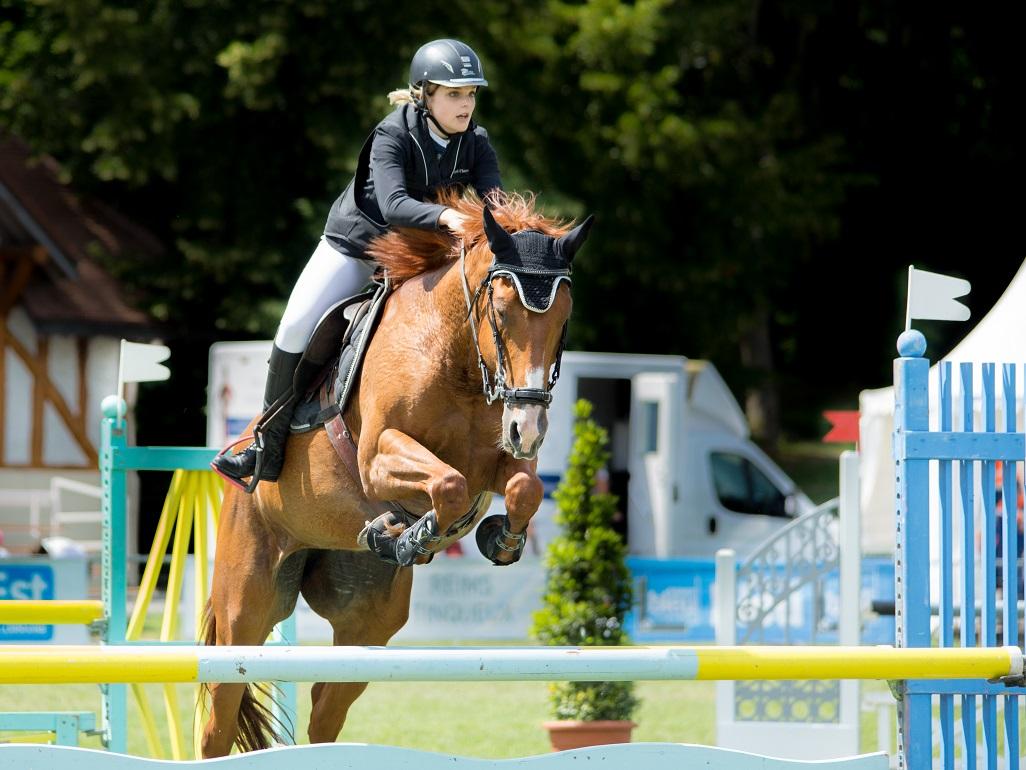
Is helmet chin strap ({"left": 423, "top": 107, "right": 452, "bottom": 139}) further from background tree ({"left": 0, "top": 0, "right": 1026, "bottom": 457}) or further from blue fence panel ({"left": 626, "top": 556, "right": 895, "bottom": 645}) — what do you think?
background tree ({"left": 0, "top": 0, "right": 1026, "bottom": 457})

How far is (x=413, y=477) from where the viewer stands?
4.31m

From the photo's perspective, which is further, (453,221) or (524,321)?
(453,221)

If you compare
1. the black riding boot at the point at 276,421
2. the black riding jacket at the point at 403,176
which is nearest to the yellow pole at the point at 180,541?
the black riding boot at the point at 276,421

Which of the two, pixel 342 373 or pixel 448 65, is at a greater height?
pixel 448 65

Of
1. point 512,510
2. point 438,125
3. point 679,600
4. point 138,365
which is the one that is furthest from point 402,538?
point 679,600

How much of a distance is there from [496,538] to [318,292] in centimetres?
121

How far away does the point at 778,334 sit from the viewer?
26.9 metres

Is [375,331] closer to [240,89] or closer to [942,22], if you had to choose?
[240,89]

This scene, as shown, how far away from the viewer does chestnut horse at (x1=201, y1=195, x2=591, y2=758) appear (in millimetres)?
4207

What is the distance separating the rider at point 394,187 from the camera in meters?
4.71

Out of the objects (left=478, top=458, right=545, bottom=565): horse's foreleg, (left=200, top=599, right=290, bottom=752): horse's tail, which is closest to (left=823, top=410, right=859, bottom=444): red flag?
(left=200, top=599, right=290, bottom=752): horse's tail

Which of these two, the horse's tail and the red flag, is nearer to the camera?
the horse's tail

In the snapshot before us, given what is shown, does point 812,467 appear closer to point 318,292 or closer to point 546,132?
point 546,132

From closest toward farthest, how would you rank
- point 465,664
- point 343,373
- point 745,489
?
point 465,664, point 343,373, point 745,489
